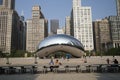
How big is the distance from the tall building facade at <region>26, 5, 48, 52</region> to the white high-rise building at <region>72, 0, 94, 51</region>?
25.1 meters

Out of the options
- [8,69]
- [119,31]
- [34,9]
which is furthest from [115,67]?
[34,9]

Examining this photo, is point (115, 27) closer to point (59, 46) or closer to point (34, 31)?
point (34, 31)

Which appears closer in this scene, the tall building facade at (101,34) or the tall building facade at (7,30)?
the tall building facade at (7,30)

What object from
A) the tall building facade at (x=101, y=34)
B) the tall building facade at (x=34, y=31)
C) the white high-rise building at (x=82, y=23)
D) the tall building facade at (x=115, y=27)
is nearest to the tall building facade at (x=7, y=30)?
the tall building facade at (x=34, y=31)

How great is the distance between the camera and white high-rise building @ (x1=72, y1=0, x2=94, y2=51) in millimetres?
141750

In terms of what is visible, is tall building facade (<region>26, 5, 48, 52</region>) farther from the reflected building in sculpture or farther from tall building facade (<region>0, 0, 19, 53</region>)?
the reflected building in sculpture

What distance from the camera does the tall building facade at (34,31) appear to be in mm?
145500

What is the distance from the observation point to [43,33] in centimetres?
14888

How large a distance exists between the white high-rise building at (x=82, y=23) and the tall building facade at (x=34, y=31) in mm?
25066

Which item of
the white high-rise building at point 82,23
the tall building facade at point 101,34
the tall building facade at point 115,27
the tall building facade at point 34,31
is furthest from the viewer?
the tall building facade at point 34,31

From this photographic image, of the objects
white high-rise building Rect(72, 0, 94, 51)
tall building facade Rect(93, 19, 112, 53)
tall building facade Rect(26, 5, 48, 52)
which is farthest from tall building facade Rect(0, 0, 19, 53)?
tall building facade Rect(93, 19, 112, 53)

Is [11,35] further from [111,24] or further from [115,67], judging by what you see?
[115,67]

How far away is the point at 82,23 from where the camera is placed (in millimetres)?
146000

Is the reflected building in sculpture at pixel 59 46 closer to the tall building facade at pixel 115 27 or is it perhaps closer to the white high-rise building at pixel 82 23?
the tall building facade at pixel 115 27
